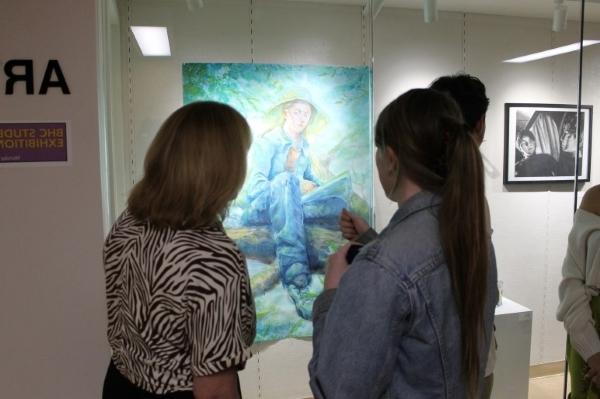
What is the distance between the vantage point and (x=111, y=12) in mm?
2156

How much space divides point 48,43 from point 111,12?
0.51 meters

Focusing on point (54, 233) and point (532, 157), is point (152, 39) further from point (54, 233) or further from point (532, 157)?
point (532, 157)

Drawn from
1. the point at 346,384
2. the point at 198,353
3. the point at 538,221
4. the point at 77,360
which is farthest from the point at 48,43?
the point at 538,221

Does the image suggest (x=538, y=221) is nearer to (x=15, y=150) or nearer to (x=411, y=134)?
(x=411, y=134)

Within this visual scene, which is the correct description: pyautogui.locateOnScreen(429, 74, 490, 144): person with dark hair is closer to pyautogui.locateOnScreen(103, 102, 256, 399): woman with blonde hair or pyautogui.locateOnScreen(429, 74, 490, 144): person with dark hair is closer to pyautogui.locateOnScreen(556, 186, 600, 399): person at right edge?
pyautogui.locateOnScreen(103, 102, 256, 399): woman with blonde hair

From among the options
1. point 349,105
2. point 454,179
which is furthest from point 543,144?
point 454,179

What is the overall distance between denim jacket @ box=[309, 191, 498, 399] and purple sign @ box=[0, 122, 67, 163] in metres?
1.33

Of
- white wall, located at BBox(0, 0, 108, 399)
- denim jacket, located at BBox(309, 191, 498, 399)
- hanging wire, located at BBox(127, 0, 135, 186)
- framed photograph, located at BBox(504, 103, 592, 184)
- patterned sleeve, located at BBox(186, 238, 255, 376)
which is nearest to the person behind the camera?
denim jacket, located at BBox(309, 191, 498, 399)

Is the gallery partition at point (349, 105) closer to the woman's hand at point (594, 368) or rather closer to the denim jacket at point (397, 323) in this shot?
the woman's hand at point (594, 368)

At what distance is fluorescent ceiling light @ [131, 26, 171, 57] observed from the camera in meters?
2.37

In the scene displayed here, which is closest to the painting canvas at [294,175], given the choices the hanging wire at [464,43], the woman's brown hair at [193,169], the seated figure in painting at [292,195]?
the seated figure in painting at [292,195]

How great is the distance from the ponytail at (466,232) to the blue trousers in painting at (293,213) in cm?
171

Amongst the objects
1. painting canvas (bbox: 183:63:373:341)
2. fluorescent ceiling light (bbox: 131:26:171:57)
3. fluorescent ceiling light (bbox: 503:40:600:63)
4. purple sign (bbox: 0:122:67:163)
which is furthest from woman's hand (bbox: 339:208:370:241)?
fluorescent ceiling light (bbox: 503:40:600:63)

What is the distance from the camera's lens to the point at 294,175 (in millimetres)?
2613
